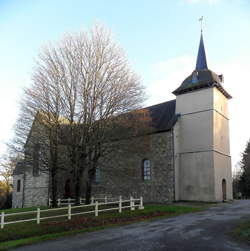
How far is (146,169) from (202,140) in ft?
20.3

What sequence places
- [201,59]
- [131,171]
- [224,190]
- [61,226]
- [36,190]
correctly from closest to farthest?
1. [61,226]
2. [224,190]
3. [131,171]
4. [201,59]
5. [36,190]

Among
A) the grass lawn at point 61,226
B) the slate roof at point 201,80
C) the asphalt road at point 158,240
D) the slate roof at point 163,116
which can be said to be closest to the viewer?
the asphalt road at point 158,240

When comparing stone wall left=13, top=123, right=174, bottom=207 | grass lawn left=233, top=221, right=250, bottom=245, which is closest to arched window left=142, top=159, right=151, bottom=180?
stone wall left=13, top=123, right=174, bottom=207

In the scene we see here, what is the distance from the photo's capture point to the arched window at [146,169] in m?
28.8

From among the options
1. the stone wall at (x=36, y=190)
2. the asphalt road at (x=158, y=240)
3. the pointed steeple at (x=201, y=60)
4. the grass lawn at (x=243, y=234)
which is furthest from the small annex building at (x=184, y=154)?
the grass lawn at (x=243, y=234)

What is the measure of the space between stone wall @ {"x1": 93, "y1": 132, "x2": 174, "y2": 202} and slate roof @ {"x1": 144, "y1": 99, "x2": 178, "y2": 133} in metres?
0.81

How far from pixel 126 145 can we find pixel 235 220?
11.0m

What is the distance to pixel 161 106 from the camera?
33.2 metres

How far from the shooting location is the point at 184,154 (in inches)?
1100

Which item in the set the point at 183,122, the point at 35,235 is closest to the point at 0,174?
the point at 183,122

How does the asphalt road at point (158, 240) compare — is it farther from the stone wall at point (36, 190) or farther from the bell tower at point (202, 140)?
the stone wall at point (36, 190)

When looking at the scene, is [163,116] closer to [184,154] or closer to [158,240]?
[184,154]

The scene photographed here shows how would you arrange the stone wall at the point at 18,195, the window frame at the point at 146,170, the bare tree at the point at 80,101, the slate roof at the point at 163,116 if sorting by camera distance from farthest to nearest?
the stone wall at the point at 18,195, the window frame at the point at 146,170, the slate roof at the point at 163,116, the bare tree at the point at 80,101

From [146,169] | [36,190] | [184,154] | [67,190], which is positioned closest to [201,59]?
[184,154]
